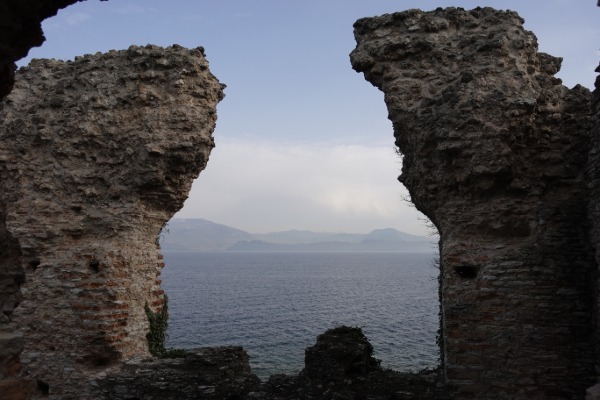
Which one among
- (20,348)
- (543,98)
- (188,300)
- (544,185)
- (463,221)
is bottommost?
(188,300)

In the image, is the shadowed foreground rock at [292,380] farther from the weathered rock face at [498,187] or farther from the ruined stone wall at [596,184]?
the ruined stone wall at [596,184]

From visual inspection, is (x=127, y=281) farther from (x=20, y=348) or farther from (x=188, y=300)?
(x=188, y=300)

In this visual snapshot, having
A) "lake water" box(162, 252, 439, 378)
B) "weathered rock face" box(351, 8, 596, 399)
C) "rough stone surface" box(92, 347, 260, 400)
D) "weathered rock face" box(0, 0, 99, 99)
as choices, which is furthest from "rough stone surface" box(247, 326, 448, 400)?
"weathered rock face" box(0, 0, 99, 99)

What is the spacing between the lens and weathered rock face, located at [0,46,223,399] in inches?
299

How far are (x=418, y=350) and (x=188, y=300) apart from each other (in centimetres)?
2281

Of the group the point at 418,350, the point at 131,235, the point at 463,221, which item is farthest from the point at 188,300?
the point at 463,221

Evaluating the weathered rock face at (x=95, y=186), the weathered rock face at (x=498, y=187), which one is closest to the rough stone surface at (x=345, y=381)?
the weathered rock face at (x=498, y=187)

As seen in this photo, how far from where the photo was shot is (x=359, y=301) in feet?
132

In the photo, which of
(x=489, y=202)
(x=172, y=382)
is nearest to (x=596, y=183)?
(x=489, y=202)

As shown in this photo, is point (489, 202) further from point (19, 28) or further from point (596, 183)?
point (19, 28)

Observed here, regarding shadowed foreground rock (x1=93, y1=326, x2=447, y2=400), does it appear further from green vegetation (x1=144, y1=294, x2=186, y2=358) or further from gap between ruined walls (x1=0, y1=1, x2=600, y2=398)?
gap between ruined walls (x1=0, y1=1, x2=600, y2=398)

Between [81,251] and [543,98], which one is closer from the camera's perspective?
[543,98]

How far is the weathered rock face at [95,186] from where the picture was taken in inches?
299

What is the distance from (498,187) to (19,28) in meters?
5.62
